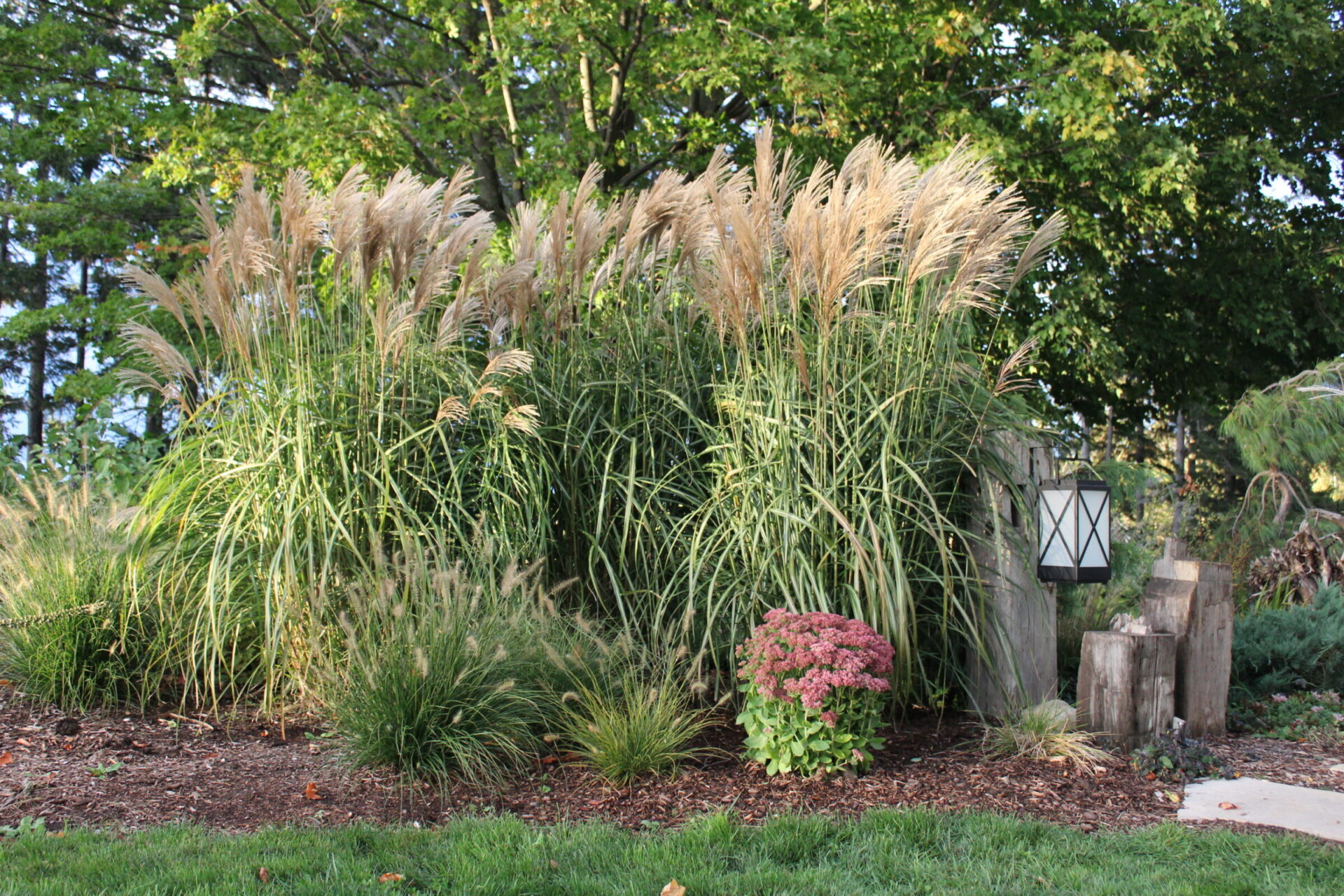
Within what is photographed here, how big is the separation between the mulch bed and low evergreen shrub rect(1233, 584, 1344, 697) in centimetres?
97

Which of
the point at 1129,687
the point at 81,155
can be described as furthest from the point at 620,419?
the point at 81,155

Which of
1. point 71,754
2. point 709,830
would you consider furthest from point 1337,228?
point 71,754

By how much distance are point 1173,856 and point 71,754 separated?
3.54 m

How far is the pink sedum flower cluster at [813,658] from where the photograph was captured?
321 centimetres

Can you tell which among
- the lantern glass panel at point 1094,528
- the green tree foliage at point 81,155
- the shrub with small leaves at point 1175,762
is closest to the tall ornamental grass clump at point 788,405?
the lantern glass panel at point 1094,528

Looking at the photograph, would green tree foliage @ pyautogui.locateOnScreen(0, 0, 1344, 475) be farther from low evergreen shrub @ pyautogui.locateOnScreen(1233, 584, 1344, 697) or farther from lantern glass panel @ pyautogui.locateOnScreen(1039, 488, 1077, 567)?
lantern glass panel @ pyautogui.locateOnScreen(1039, 488, 1077, 567)

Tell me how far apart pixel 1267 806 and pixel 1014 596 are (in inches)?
44.3

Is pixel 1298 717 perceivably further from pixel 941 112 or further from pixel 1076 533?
pixel 941 112

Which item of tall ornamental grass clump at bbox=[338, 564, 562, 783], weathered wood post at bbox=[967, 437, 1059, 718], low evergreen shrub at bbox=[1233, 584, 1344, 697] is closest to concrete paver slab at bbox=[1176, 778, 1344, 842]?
weathered wood post at bbox=[967, 437, 1059, 718]

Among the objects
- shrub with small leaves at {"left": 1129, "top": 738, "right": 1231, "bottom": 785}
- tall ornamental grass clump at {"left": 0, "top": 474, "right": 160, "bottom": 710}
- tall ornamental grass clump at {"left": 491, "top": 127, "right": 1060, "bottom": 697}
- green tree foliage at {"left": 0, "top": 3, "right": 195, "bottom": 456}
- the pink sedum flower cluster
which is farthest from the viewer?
green tree foliage at {"left": 0, "top": 3, "right": 195, "bottom": 456}

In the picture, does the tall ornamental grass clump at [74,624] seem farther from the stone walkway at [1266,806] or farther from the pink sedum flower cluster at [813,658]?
the stone walkway at [1266,806]

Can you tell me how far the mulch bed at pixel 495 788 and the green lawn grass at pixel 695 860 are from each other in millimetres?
194

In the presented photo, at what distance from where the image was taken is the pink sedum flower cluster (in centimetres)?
321

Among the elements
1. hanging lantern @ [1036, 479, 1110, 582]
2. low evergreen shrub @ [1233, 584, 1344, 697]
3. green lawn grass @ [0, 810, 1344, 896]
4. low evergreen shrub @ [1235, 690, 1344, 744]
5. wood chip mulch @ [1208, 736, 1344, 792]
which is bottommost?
wood chip mulch @ [1208, 736, 1344, 792]
